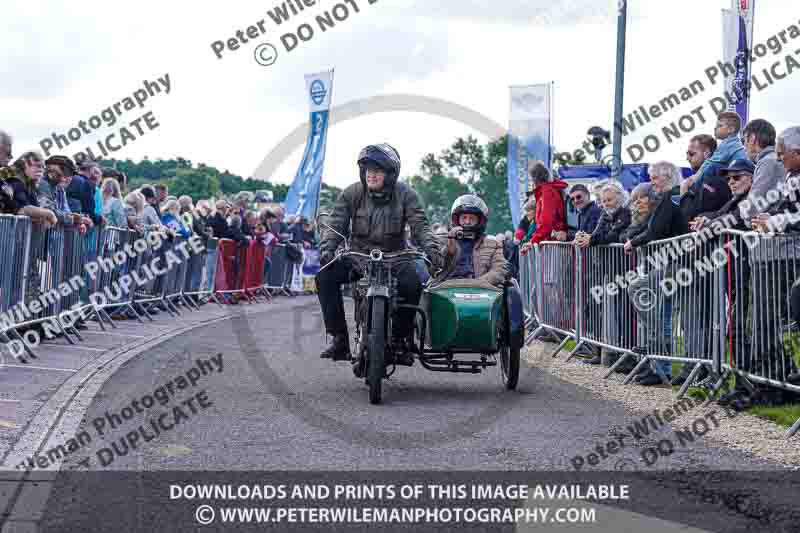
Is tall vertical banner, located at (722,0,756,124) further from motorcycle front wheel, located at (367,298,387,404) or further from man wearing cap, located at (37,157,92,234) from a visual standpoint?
motorcycle front wheel, located at (367,298,387,404)

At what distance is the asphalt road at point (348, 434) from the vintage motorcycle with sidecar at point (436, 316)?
0.32 metres

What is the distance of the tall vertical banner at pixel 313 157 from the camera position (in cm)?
3186

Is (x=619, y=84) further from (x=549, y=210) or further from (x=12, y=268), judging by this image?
(x=12, y=268)

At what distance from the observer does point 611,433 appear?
7.70 meters

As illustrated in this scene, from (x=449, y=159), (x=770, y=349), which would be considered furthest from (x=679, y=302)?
(x=449, y=159)

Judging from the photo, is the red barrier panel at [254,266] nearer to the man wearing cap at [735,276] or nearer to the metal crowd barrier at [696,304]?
the metal crowd barrier at [696,304]

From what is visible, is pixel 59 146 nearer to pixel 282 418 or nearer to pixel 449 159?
pixel 282 418

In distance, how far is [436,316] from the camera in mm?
9727

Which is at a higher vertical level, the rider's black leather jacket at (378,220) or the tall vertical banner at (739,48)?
the tall vertical banner at (739,48)

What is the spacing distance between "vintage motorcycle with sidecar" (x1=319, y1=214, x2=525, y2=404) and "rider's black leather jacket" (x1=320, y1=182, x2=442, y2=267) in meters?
0.12

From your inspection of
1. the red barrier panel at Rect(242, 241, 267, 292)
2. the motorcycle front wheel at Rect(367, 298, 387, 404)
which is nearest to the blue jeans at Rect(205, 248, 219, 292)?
the red barrier panel at Rect(242, 241, 267, 292)

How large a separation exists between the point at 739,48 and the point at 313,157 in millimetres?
17027

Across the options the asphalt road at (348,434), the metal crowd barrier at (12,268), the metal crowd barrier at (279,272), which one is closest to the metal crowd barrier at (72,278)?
the metal crowd barrier at (12,268)

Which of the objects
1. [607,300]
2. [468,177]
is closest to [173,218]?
[607,300]
